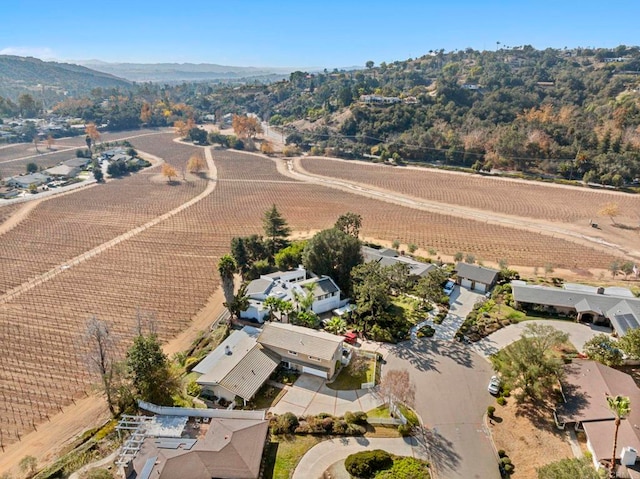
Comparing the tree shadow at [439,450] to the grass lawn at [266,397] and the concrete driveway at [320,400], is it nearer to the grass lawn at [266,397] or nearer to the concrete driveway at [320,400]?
the concrete driveway at [320,400]

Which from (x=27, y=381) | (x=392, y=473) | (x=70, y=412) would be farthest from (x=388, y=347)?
(x=27, y=381)

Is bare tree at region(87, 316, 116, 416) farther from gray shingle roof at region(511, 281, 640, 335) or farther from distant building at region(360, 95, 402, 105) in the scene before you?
distant building at region(360, 95, 402, 105)

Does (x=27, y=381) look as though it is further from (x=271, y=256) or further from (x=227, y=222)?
(x=227, y=222)

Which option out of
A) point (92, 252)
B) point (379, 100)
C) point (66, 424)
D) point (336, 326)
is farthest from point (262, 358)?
point (379, 100)

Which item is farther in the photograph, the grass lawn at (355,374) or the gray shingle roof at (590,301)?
the gray shingle roof at (590,301)

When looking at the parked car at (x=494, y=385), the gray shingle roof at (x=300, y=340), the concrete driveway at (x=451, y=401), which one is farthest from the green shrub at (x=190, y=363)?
the parked car at (x=494, y=385)

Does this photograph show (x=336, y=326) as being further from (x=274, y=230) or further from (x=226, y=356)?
(x=274, y=230)

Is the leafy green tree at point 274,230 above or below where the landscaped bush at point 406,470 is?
above
